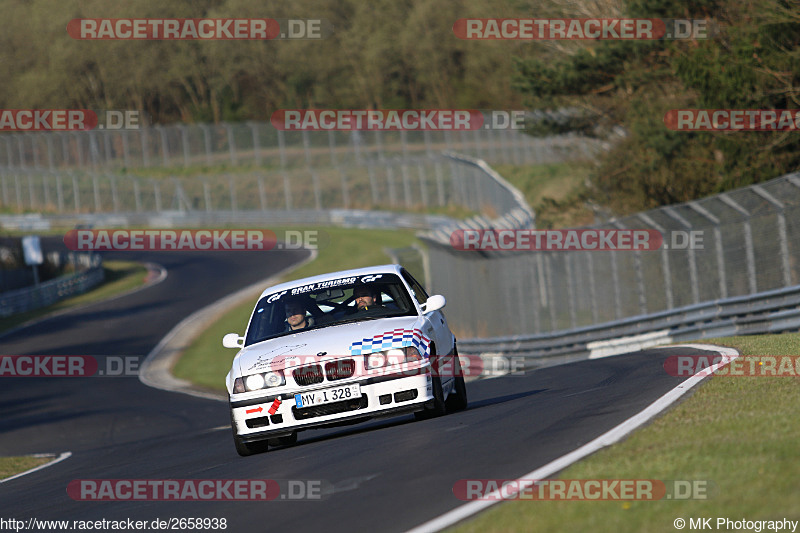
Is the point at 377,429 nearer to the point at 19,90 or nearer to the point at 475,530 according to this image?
the point at 475,530

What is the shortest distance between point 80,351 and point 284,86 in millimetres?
66877

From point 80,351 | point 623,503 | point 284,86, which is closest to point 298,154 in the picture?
point 284,86

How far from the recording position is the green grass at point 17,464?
1601cm

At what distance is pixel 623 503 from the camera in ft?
19.7

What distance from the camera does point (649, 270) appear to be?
2108cm

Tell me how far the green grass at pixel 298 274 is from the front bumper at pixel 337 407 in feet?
57.2

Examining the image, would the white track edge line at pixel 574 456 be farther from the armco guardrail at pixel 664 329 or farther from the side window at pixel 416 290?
the armco guardrail at pixel 664 329

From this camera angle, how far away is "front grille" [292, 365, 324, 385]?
407 inches

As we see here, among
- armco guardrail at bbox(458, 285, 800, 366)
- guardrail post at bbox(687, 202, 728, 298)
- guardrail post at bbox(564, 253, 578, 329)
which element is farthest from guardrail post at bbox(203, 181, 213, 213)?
guardrail post at bbox(687, 202, 728, 298)

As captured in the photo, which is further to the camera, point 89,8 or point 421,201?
point 89,8

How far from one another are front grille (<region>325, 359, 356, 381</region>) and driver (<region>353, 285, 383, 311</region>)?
49.2 inches

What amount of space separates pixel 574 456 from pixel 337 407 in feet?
10.5

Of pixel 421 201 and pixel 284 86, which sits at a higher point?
pixel 284 86

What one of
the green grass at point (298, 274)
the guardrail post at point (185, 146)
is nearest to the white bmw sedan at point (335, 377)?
the green grass at point (298, 274)
